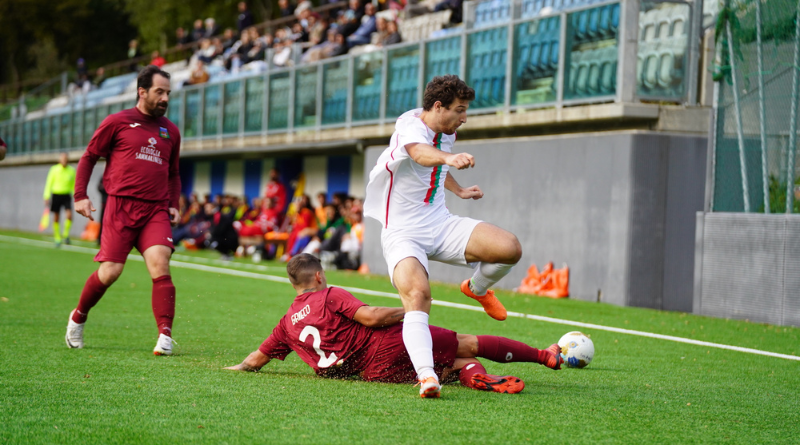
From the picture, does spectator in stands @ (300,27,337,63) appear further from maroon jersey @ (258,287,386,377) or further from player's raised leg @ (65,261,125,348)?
maroon jersey @ (258,287,386,377)

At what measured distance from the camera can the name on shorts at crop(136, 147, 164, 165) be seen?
7.40 metres

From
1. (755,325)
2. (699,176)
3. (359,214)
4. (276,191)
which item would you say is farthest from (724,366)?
(276,191)

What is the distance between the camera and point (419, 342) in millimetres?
5340

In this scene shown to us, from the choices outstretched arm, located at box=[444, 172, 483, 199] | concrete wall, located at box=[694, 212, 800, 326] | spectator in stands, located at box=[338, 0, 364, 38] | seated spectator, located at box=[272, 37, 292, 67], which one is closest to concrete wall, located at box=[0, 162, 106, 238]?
seated spectator, located at box=[272, 37, 292, 67]

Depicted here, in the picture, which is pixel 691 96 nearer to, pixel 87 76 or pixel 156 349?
pixel 156 349

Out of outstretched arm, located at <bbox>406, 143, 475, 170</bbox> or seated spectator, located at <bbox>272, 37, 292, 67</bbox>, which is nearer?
outstretched arm, located at <bbox>406, 143, 475, 170</bbox>

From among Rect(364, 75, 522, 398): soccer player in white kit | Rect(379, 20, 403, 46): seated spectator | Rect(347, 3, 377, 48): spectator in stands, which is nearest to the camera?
Rect(364, 75, 522, 398): soccer player in white kit

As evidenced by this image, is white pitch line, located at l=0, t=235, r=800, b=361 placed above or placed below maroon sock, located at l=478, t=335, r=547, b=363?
below

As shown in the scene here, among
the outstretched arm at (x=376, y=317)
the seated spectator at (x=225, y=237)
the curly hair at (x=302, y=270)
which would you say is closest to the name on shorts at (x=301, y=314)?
the curly hair at (x=302, y=270)

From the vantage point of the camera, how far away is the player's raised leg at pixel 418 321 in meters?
5.25

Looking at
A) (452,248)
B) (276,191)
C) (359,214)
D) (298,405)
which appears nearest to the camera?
(298,405)

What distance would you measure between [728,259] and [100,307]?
300 inches

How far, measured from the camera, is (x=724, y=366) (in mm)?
7352

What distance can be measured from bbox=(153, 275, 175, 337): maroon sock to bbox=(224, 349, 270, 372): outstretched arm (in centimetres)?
117
